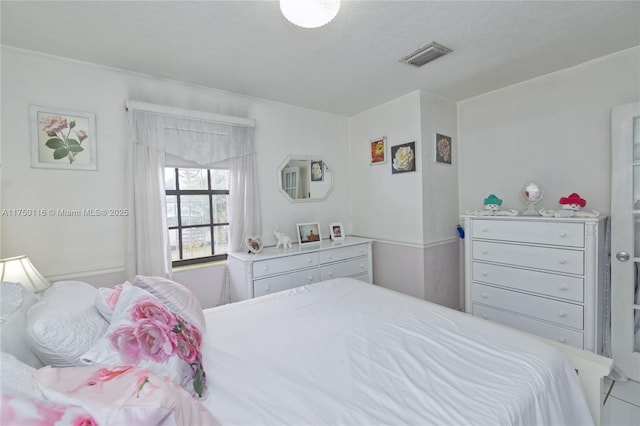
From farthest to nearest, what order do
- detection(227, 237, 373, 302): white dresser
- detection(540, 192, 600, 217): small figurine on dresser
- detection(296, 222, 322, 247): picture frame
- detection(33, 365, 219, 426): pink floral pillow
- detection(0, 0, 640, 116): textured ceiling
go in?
detection(296, 222, 322, 247): picture frame, detection(227, 237, 373, 302): white dresser, detection(540, 192, 600, 217): small figurine on dresser, detection(0, 0, 640, 116): textured ceiling, detection(33, 365, 219, 426): pink floral pillow

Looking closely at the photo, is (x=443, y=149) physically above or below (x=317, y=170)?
above

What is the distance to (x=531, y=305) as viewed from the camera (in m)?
2.29

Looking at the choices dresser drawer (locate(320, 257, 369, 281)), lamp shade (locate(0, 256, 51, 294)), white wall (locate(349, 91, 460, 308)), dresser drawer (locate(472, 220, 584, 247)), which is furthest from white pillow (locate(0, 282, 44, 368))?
dresser drawer (locate(472, 220, 584, 247))

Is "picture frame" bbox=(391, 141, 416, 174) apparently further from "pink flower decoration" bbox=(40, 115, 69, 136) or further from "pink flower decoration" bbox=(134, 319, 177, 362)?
"pink flower decoration" bbox=(40, 115, 69, 136)

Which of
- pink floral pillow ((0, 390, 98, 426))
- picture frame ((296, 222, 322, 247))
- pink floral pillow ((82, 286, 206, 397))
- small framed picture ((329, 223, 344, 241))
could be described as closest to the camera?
pink floral pillow ((0, 390, 98, 426))

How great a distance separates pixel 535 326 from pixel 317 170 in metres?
2.54

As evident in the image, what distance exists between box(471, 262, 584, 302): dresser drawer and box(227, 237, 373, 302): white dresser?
114 centimetres

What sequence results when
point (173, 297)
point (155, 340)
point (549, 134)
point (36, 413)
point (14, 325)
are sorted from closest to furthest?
point (36, 413) < point (14, 325) < point (155, 340) < point (173, 297) < point (549, 134)

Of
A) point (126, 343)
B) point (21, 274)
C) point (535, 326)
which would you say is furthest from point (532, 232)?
point (21, 274)

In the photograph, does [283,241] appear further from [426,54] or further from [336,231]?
[426,54]

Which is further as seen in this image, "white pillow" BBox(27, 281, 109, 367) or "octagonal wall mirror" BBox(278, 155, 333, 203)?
"octagonal wall mirror" BBox(278, 155, 333, 203)

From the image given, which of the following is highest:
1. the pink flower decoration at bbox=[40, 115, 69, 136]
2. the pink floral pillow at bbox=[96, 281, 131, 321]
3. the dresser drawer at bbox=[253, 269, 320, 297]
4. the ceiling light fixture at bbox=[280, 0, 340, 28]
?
the ceiling light fixture at bbox=[280, 0, 340, 28]

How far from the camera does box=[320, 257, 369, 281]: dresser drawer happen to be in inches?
114

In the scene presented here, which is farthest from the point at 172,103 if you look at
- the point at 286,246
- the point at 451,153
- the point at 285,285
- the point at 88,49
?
the point at 451,153
